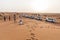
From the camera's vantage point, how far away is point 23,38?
799 millimetres

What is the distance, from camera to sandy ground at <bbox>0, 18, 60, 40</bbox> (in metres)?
0.81

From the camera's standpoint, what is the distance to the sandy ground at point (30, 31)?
812mm

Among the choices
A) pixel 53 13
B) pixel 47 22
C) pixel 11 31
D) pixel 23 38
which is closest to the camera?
pixel 23 38

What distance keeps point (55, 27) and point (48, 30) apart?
0.09m

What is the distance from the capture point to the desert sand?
2.67ft

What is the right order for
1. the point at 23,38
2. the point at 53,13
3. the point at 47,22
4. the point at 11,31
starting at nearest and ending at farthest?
the point at 23,38
the point at 11,31
the point at 47,22
the point at 53,13

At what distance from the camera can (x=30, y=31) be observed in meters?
0.90

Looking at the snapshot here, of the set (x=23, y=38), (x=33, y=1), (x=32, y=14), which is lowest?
(x=23, y=38)

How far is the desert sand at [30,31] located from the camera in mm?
812

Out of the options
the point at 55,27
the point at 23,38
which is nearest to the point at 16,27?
the point at 23,38

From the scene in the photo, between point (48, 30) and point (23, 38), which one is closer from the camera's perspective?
point (23, 38)

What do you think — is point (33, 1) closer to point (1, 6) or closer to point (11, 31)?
point (1, 6)

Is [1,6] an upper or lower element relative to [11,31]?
upper

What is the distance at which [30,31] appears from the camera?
903mm
